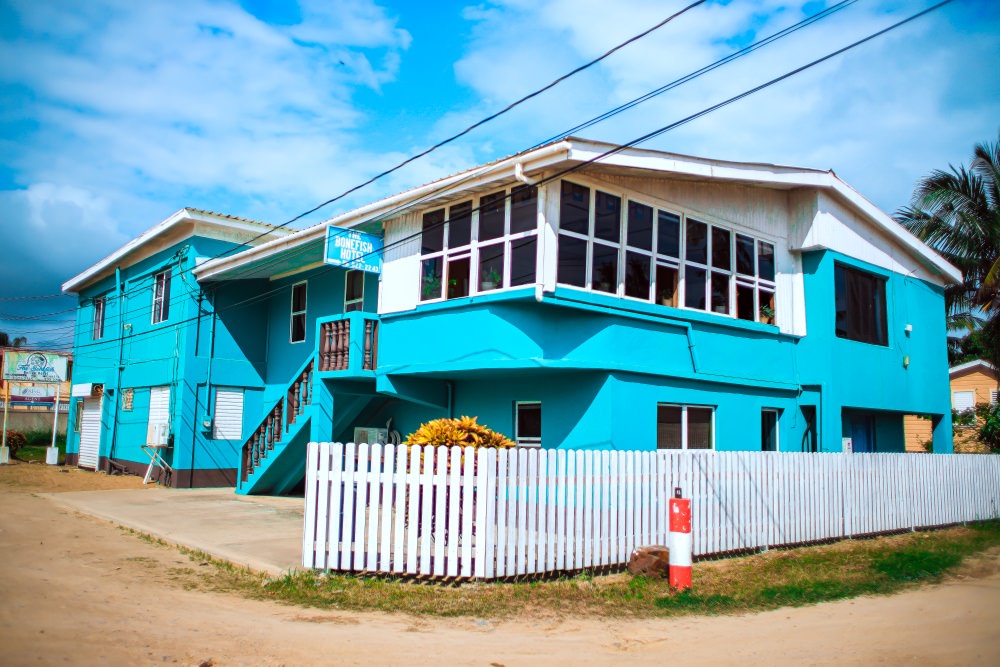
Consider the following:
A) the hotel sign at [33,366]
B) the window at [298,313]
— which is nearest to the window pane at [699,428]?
the window at [298,313]

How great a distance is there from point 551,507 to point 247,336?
14.6 meters

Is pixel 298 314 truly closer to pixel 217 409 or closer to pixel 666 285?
pixel 217 409

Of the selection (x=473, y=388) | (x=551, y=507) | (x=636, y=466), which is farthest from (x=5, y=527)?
(x=636, y=466)

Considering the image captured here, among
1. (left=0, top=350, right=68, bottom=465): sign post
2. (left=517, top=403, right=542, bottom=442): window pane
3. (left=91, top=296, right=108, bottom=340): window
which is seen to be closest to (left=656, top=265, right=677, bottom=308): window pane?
(left=517, top=403, right=542, bottom=442): window pane

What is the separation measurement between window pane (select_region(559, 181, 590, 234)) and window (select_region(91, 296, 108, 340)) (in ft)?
65.2

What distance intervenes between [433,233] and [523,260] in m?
2.25

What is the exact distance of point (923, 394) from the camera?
1891 centimetres

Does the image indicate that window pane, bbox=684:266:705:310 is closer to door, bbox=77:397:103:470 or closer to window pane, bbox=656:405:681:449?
window pane, bbox=656:405:681:449

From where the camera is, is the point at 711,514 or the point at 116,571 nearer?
the point at 116,571

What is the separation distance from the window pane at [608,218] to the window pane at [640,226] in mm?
284

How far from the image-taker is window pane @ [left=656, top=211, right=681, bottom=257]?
45.7 feet

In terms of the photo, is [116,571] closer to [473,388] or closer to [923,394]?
[473,388]

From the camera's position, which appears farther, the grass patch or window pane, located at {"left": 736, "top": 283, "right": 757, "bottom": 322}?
window pane, located at {"left": 736, "top": 283, "right": 757, "bottom": 322}

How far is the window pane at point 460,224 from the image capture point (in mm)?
13305
